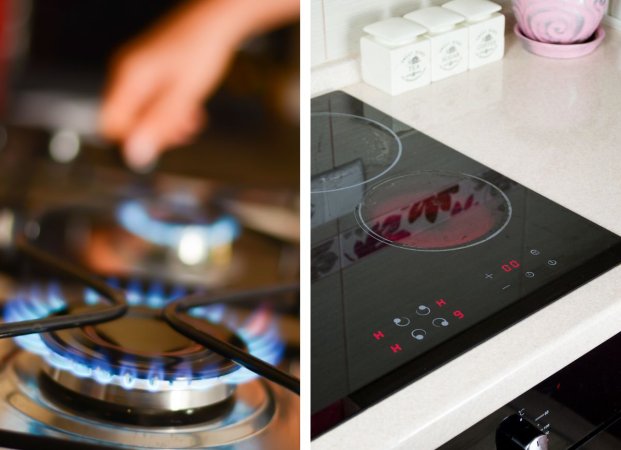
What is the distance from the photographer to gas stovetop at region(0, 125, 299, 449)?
0.29 m

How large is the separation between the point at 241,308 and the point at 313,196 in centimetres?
68

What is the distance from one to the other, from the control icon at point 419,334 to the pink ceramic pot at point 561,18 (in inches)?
26.4

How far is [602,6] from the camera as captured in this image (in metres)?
1.23

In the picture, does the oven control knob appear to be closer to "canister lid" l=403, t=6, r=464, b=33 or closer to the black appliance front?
the black appliance front

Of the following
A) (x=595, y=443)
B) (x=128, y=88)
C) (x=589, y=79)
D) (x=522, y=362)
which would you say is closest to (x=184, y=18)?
(x=128, y=88)

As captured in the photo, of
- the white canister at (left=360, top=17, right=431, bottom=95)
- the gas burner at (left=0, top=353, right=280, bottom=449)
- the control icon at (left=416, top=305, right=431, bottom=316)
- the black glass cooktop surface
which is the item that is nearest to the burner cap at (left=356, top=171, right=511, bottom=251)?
the black glass cooktop surface

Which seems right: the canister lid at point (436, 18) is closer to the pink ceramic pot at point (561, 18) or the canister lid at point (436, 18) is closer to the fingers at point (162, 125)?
the pink ceramic pot at point (561, 18)

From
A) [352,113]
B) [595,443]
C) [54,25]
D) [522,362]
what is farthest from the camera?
[352,113]

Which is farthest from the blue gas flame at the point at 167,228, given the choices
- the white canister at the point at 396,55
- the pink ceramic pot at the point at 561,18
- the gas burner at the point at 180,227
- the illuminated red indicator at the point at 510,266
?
the pink ceramic pot at the point at 561,18

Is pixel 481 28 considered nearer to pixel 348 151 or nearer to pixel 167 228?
pixel 348 151

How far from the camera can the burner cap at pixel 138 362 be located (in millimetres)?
313

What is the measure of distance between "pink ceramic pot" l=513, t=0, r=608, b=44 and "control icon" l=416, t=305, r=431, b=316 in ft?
2.09

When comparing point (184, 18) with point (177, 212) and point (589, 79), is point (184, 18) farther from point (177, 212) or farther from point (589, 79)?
point (589, 79)

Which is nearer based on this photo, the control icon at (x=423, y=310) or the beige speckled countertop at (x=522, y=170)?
the beige speckled countertop at (x=522, y=170)
